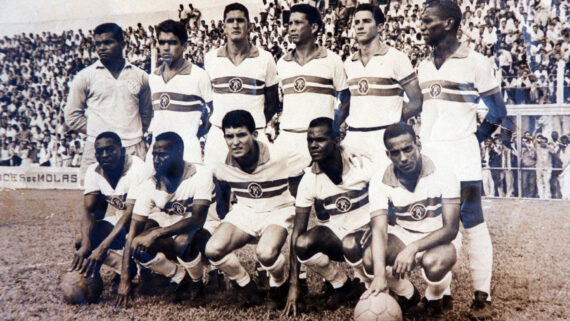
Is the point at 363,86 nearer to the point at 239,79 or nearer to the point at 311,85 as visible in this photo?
the point at 311,85

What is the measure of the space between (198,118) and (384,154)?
1.37 m

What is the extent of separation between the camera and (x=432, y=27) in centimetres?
297

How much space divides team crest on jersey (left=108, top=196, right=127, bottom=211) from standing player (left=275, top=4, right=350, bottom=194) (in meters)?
1.34

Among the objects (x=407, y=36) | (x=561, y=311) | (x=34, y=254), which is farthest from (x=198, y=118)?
(x=561, y=311)

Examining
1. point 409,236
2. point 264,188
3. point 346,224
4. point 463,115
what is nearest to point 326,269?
point 346,224

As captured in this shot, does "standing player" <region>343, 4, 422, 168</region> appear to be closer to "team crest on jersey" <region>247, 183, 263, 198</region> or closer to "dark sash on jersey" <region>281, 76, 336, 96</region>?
"dark sash on jersey" <region>281, 76, 336, 96</region>

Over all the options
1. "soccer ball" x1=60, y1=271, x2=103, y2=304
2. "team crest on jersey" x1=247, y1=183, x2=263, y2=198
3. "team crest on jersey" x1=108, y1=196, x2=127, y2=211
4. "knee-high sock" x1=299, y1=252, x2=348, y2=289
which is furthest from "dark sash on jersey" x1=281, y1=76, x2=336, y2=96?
"soccer ball" x1=60, y1=271, x2=103, y2=304

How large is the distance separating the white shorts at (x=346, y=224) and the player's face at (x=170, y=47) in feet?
5.27

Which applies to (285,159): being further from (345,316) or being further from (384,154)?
(345,316)

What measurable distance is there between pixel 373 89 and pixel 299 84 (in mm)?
490

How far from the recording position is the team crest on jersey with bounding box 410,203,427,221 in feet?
9.67

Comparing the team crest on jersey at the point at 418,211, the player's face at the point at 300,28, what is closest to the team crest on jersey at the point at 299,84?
the player's face at the point at 300,28

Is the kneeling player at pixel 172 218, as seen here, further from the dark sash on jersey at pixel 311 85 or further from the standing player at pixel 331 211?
the dark sash on jersey at pixel 311 85

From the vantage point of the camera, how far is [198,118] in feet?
11.5
